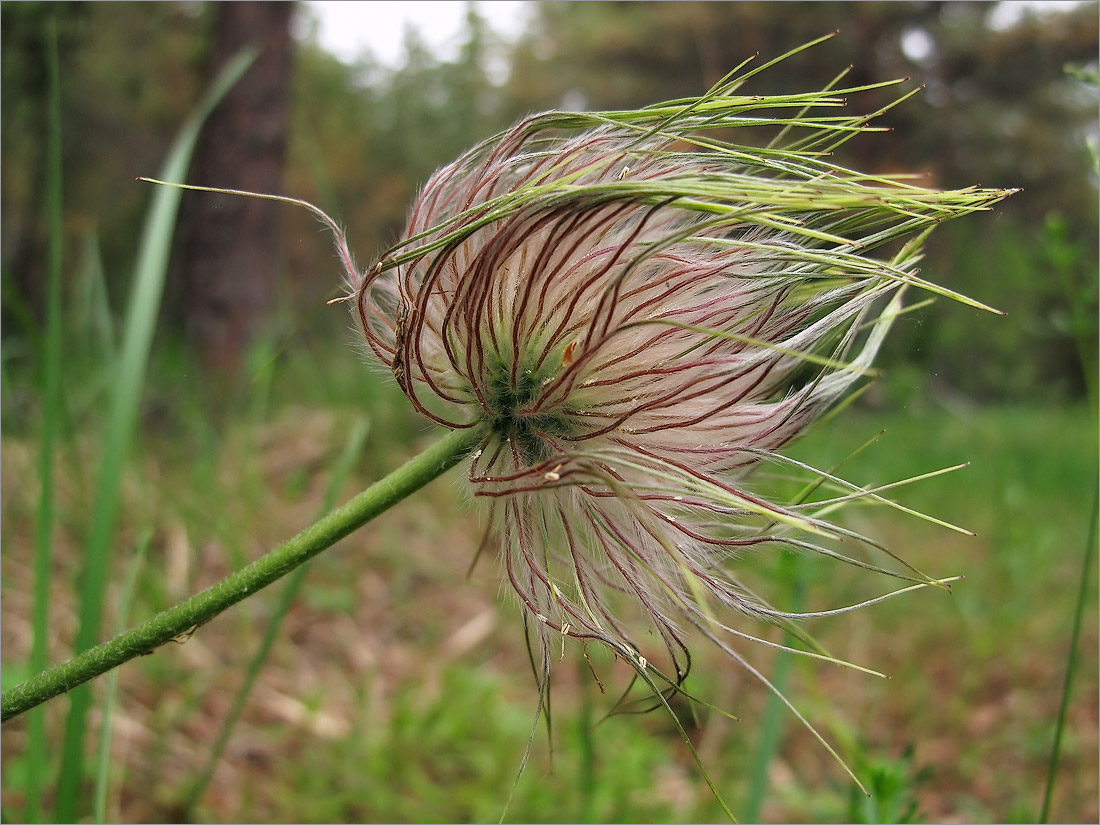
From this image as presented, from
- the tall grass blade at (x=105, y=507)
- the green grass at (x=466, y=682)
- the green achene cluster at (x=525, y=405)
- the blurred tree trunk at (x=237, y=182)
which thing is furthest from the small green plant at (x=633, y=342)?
the blurred tree trunk at (x=237, y=182)

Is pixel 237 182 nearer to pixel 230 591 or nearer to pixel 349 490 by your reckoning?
pixel 349 490

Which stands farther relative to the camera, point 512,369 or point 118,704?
point 118,704

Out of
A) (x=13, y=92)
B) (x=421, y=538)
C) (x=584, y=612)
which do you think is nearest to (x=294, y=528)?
(x=421, y=538)

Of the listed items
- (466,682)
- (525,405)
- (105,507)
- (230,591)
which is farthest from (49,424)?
(466,682)

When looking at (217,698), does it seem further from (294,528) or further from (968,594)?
(968,594)

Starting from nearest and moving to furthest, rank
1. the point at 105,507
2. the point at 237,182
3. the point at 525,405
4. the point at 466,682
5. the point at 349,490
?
the point at 525,405
the point at 105,507
the point at 466,682
the point at 349,490
the point at 237,182
